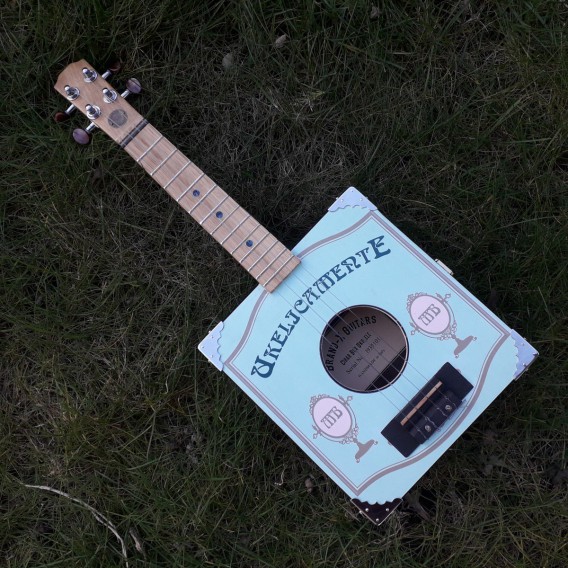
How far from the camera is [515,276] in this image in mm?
1973

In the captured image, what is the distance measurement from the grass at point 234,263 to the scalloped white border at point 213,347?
0.24 metres

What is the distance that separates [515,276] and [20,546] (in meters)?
1.82

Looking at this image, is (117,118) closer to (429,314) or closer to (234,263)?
(234,263)

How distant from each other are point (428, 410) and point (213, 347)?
0.62 metres

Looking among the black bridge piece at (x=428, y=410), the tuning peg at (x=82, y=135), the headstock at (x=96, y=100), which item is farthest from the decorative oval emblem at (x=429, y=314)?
the tuning peg at (x=82, y=135)

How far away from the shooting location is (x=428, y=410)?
66.7 inches

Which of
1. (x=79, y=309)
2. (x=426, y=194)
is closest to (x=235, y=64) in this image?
(x=426, y=194)

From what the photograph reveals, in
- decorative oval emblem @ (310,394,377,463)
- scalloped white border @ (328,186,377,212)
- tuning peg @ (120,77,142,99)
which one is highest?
→ scalloped white border @ (328,186,377,212)

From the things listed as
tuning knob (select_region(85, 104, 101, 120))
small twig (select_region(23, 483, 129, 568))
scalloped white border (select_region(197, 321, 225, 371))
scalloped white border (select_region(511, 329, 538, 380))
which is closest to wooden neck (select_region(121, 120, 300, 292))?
tuning knob (select_region(85, 104, 101, 120))

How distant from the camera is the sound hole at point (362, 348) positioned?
1.81 metres

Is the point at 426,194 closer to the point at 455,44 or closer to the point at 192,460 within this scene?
the point at 455,44

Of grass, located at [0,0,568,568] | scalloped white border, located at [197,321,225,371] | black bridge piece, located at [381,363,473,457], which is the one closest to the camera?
black bridge piece, located at [381,363,473,457]

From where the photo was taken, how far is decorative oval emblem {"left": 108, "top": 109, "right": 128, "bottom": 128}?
71.0 inches

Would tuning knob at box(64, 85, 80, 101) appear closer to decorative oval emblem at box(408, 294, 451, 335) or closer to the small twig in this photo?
decorative oval emblem at box(408, 294, 451, 335)
